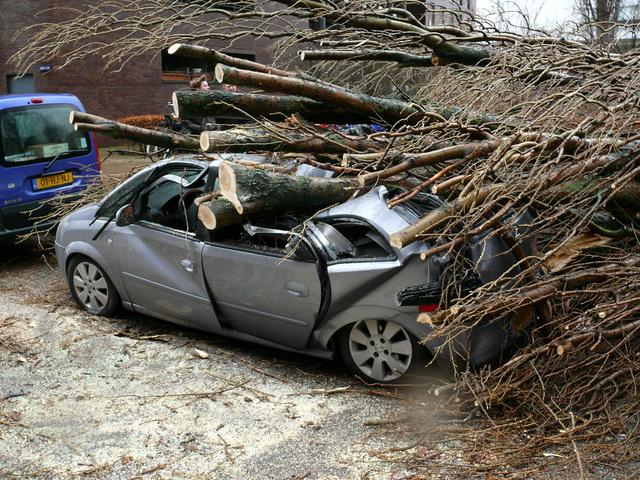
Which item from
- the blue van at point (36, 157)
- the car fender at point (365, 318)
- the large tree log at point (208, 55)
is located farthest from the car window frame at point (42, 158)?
the car fender at point (365, 318)

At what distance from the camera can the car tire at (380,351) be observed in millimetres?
4844

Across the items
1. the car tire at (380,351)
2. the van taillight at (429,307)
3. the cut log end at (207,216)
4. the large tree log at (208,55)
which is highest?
the large tree log at (208,55)

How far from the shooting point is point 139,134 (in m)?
6.30

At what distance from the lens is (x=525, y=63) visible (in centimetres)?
545

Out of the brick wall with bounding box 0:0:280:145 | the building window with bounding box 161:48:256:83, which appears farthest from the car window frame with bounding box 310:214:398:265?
the building window with bounding box 161:48:256:83

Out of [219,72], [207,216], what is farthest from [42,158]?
[219,72]

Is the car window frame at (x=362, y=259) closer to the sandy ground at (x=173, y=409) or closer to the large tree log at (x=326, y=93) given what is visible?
the large tree log at (x=326, y=93)

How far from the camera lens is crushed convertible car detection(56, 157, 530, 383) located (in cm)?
480

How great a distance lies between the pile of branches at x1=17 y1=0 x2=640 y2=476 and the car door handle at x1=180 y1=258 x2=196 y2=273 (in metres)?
0.62

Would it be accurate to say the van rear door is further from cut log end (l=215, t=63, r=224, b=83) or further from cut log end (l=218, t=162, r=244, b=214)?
cut log end (l=218, t=162, r=244, b=214)

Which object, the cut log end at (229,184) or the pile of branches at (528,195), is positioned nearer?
the pile of branches at (528,195)

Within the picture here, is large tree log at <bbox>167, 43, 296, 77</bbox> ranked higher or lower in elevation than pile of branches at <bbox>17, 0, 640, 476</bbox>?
higher

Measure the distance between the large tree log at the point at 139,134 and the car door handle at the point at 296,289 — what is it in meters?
2.00

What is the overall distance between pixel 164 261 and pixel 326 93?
6.32 ft
